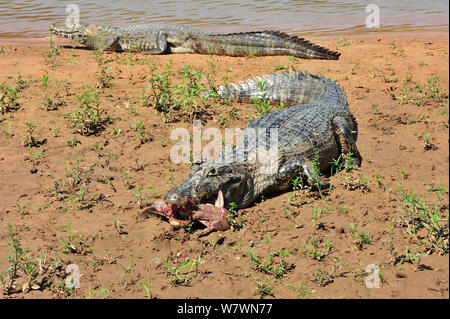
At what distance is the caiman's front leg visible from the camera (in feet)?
33.4

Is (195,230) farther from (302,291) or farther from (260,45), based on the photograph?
(260,45)

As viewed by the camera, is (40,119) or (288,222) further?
(40,119)

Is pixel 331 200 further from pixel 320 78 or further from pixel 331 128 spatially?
pixel 320 78

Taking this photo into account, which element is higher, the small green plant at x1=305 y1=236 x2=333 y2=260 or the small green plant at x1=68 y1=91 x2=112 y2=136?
the small green plant at x1=68 y1=91 x2=112 y2=136

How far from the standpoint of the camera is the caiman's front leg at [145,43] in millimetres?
10172

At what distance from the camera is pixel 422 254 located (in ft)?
11.7

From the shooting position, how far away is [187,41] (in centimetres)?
1017

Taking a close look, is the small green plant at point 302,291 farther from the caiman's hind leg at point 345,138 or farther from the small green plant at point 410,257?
the caiman's hind leg at point 345,138

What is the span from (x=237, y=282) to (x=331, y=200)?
59.8 inches

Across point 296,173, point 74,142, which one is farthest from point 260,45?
point 296,173

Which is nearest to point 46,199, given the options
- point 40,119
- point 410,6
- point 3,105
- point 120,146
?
point 120,146

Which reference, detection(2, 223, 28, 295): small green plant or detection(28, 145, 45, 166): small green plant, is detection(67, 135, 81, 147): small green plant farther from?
detection(2, 223, 28, 295): small green plant

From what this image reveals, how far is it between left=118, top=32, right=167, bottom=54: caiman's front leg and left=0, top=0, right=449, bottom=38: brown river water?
2163 millimetres

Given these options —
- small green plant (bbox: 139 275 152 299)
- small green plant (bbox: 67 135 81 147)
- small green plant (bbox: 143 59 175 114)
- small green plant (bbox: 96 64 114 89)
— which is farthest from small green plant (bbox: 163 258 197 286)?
small green plant (bbox: 96 64 114 89)
